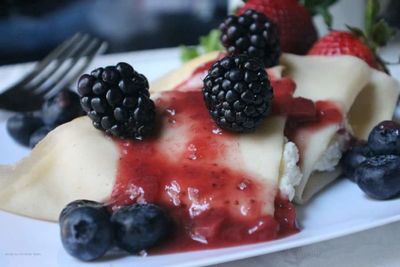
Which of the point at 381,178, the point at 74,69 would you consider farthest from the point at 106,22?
the point at 381,178

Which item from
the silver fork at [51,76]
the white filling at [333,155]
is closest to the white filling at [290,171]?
the white filling at [333,155]

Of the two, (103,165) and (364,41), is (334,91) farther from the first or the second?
(103,165)

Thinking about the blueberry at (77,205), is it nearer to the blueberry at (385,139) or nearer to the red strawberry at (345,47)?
the blueberry at (385,139)

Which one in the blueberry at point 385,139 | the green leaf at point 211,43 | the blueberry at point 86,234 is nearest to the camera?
the blueberry at point 86,234

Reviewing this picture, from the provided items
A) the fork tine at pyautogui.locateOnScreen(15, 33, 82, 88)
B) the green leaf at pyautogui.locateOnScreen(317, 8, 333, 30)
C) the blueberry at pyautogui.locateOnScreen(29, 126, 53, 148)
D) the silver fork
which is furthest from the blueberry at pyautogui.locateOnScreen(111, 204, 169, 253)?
the green leaf at pyautogui.locateOnScreen(317, 8, 333, 30)

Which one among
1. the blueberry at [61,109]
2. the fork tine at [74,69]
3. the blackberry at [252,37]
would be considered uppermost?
the blackberry at [252,37]

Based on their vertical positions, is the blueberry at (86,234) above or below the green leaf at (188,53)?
above

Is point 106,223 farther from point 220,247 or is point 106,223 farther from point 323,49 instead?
point 323,49
